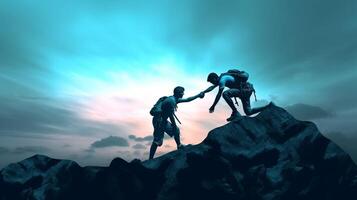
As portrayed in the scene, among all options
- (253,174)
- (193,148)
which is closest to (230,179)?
(253,174)

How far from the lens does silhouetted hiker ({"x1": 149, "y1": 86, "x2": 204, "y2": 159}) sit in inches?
856

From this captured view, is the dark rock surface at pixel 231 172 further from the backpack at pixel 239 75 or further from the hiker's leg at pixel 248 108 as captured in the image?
the backpack at pixel 239 75

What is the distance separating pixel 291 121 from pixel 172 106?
6.47 metres

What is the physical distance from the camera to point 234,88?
20.7 meters

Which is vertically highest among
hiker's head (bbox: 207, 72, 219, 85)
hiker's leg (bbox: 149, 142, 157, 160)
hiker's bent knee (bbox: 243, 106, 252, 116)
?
hiker's head (bbox: 207, 72, 219, 85)

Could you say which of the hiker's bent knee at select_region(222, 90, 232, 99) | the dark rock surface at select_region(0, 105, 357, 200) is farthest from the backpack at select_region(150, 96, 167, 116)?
the hiker's bent knee at select_region(222, 90, 232, 99)

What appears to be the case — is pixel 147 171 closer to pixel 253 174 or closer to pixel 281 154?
pixel 253 174

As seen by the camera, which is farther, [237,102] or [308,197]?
[237,102]

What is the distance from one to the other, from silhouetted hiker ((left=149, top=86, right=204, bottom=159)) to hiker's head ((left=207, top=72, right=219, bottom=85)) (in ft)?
3.14

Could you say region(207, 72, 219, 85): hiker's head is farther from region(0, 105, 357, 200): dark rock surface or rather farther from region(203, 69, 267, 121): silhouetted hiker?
region(0, 105, 357, 200): dark rock surface

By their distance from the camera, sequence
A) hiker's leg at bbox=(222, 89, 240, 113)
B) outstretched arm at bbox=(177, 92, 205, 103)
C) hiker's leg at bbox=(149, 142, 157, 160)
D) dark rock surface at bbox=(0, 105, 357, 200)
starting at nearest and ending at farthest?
dark rock surface at bbox=(0, 105, 357, 200) → hiker's leg at bbox=(222, 89, 240, 113) → outstretched arm at bbox=(177, 92, 205, 103) → hiker's leg at bbox=(149, 142, 157, 160)

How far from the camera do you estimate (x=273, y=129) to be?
1980cm

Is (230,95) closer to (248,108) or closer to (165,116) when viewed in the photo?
(248,108)

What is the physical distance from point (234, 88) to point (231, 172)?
4.99 metres
